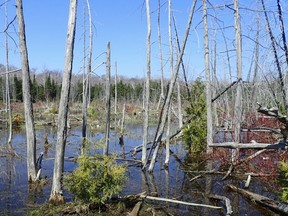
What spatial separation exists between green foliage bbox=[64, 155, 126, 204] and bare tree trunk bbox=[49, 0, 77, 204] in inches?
33.1

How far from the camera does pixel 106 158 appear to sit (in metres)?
8.16

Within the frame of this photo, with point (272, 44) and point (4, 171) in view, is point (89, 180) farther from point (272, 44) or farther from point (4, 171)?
point (4, 171)

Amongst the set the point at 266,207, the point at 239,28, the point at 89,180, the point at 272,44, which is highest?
the point at 239,28

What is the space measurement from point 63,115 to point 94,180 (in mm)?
2007

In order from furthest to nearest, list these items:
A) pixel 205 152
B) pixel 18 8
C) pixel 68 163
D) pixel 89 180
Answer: pixel 205 152 → pixel 68 163 → pixel 18 8 → pixel 89 180

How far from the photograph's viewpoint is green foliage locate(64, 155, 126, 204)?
7809 mm

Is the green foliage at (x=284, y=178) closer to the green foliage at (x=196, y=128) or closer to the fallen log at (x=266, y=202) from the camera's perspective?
the fallen log at (x=266, y=202)

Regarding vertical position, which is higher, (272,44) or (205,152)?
(272,44)

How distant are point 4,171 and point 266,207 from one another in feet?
32.0

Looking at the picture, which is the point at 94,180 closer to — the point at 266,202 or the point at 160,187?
the point at 160,187

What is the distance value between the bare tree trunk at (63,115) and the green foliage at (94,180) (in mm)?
842

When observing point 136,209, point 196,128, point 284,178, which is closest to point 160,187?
point 136,209

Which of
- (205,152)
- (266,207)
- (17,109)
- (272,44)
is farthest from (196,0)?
(17,109)

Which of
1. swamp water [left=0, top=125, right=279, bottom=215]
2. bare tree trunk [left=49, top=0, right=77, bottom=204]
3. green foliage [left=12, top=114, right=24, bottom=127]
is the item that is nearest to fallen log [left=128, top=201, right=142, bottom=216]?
swamp water [left=0, top=125, right=279, bottom=215]
